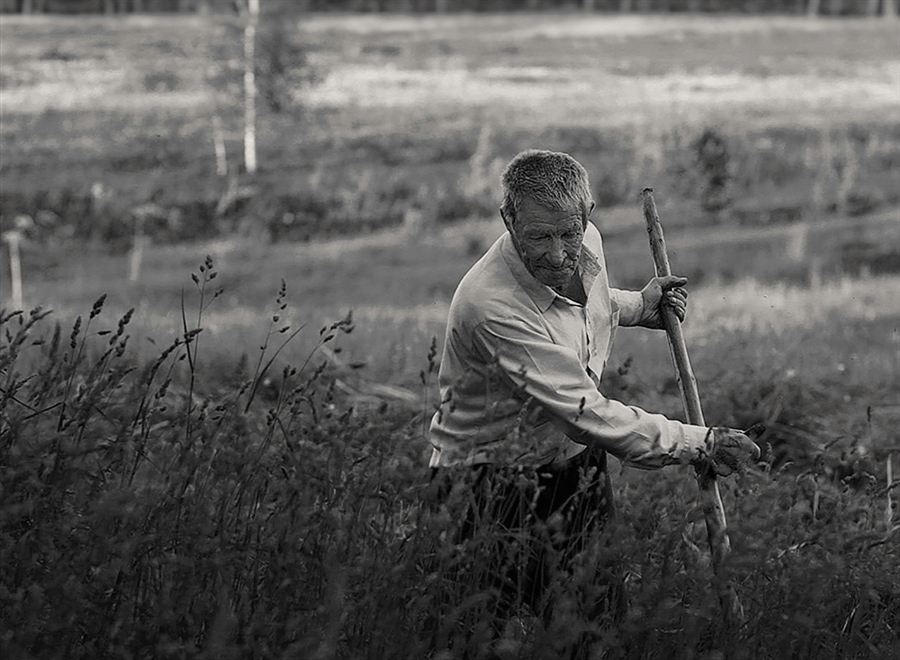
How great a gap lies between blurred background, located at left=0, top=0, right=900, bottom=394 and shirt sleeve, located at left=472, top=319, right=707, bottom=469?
37.0 ft

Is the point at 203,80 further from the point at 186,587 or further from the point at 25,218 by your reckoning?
the point at 186,587

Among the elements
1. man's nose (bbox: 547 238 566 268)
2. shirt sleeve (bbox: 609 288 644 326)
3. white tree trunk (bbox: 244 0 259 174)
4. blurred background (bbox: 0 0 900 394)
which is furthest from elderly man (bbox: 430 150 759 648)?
white tree trunk (bbox: 244 0 259 174)

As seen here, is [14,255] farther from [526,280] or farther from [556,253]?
[556,253]

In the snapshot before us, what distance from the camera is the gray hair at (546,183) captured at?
139 inches

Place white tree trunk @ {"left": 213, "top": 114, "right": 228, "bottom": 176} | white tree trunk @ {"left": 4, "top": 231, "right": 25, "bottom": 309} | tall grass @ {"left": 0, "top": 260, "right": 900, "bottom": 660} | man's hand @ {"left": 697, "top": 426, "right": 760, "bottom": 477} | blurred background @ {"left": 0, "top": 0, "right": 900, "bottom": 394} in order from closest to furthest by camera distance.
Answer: tall grass @ {"left": 0, "top": 260, "right": 900, "bottom": 660} → man's hand @ {"left": 697, "top": 426, "right": 760, "bottom": 477} → blurred background @ {"left": 0, "top": 0, "right": 900, "bottom": 394} → white tree trunk @ {"left": 4, "top": 231, "right": 25, "bottom": 309} → white tree trunk @ {"left": 213, "top": 114, "right": 228, "bottom": 176}

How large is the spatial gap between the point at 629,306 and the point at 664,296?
0.47ft

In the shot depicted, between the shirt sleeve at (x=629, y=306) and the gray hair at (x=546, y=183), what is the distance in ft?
2.30

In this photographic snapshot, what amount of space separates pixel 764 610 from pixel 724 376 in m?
5.05

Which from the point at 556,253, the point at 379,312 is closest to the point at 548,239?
the point at 556,253

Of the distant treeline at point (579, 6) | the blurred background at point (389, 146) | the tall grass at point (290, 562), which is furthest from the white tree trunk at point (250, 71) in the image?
the tall grass at point (290, 562)

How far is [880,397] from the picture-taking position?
8.33m

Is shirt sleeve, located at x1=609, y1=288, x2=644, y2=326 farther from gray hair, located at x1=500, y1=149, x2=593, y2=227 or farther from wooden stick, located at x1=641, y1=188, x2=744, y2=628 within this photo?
gray hair, located at x1=500, y1=149, x2=593, y2=227

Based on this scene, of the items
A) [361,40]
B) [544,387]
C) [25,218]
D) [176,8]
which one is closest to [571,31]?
[361,40]

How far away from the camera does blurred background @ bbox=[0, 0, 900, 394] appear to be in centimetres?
1917
